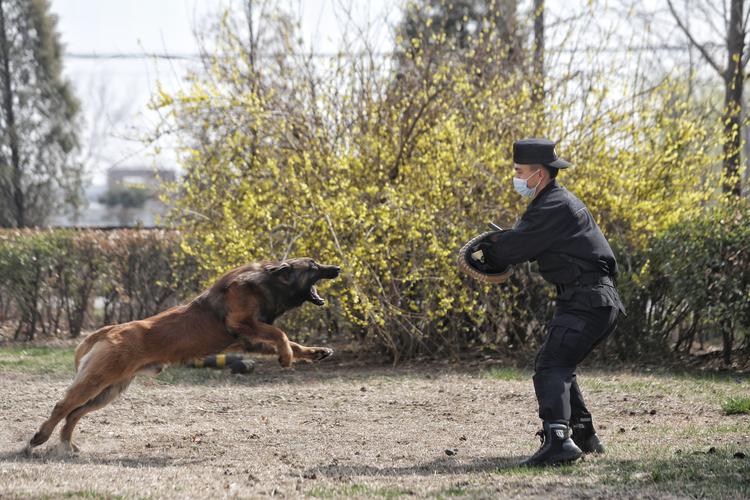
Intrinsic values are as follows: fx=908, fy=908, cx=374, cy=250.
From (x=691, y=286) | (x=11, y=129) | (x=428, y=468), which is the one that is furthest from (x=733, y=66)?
(x=11, y=129)

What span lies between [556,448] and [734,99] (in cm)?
1040

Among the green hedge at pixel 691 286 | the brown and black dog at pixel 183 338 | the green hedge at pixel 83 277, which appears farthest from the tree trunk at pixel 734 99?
the green hedge at pixel 83 277

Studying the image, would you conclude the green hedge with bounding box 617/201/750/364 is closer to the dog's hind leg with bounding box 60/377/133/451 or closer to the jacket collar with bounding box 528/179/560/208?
the jacket collar with bounding box 528/179/560/208

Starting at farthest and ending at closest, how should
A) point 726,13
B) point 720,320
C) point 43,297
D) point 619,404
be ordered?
point 726,13
point 43,297
point 720,320
point 619,404

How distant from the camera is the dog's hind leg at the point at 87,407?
654cm

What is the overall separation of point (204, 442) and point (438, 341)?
513 cm

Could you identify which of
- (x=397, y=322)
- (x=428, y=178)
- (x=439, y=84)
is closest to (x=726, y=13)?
(x=439, y=84)

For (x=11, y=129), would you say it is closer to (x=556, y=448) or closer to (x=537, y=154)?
(x=537, y=154)

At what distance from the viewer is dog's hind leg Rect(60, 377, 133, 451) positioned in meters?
6.54

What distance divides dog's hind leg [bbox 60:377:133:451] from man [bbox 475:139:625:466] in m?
2.84

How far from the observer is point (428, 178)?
428 inches

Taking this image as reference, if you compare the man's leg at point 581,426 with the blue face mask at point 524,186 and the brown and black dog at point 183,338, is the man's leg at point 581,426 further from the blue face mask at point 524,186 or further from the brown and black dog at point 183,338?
the brown and black dog at point 183,338

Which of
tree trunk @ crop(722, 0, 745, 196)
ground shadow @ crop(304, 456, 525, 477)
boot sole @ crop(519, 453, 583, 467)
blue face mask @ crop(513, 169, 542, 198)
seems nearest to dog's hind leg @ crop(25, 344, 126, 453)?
ground shadow @ crop(304, 456, 525, 477)

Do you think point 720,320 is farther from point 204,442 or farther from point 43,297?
point 43,297
